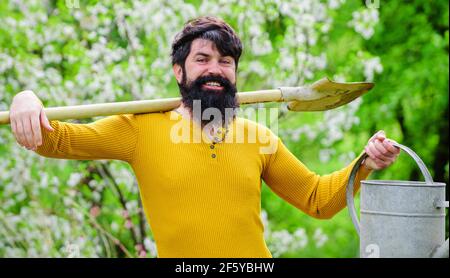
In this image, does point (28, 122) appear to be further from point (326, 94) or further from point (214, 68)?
point (326, 94)

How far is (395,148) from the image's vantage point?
106 inches

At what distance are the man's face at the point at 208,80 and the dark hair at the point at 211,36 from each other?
0.02 m

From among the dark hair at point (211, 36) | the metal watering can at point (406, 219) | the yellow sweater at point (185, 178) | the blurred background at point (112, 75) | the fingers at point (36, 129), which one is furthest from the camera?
the blurred background at point (112, 75)

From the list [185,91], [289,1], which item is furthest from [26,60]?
[185,91]

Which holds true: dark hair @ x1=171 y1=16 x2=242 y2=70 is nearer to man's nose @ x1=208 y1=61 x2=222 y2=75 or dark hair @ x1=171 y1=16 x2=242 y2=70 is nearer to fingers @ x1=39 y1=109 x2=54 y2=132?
man's nose @ x1=208 y1=61 x2=222 y2=75

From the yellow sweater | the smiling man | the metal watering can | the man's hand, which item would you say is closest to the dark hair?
the smiling man

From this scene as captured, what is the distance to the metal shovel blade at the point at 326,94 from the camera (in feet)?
10.4

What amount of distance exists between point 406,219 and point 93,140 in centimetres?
112

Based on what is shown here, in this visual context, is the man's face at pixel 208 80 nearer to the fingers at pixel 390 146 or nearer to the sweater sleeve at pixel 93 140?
the sweater sleeve at pixel 93 140

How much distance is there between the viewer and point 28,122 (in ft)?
8.32

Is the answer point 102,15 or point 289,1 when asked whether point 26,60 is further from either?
point 289,1

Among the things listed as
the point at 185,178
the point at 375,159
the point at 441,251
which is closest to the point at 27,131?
the point at 185,178

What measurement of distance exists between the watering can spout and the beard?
99 centimetres

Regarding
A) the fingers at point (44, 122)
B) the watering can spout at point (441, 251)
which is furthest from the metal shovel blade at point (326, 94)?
the fingers at point (44, 122)
